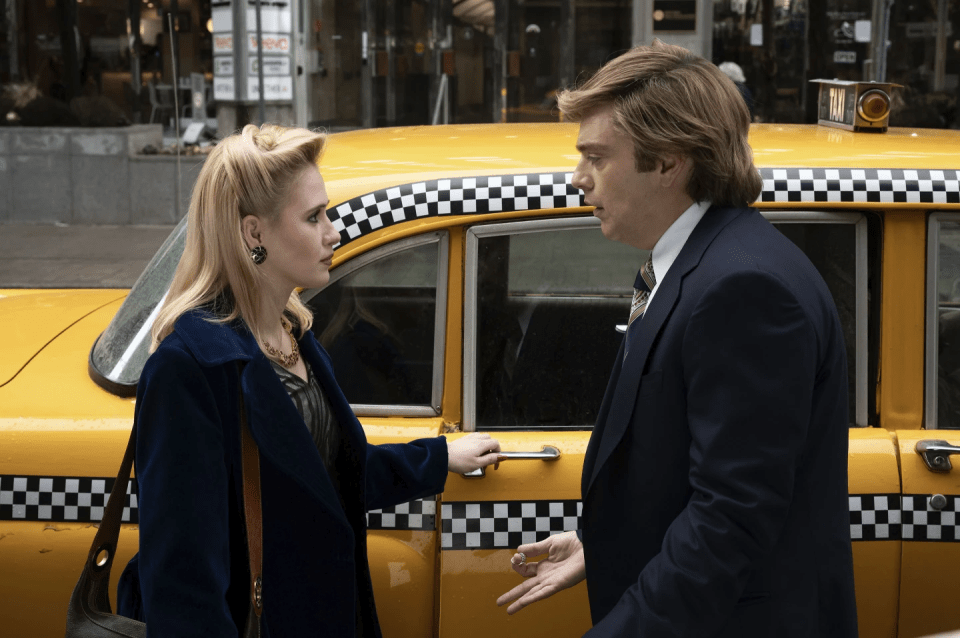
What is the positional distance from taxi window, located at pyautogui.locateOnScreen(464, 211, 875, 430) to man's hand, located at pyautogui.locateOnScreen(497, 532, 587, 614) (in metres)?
0.50

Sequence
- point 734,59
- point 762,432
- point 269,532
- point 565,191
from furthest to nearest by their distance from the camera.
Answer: point 734,59, point 565,191, point 269,532, point 762,432

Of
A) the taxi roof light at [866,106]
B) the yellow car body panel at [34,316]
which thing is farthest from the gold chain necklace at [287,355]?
the taxi roof light at [866,106]

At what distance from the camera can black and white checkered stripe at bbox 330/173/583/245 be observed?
256cm

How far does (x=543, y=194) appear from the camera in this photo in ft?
8.41

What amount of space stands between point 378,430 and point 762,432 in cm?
117

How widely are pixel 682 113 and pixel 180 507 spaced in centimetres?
104

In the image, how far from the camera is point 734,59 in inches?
603

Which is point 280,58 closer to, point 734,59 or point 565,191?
point 734,59

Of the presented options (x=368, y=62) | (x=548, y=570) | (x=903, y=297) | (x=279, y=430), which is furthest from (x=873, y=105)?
(x=368, y=62)

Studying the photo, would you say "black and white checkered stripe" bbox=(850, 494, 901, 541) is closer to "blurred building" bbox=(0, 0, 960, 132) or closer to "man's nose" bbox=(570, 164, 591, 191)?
"man's nose" bbox=(570, 164, 591, 191)

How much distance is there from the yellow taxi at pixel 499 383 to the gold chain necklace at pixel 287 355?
0.41 m

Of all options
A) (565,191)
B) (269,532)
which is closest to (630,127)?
(565,191)

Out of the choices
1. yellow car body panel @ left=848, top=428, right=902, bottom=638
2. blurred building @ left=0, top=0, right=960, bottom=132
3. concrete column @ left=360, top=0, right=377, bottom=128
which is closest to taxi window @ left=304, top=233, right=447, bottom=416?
yellow car body panel @ left=848, top=428, right=902, bottom=638

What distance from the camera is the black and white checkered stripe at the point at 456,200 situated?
8.40ft
